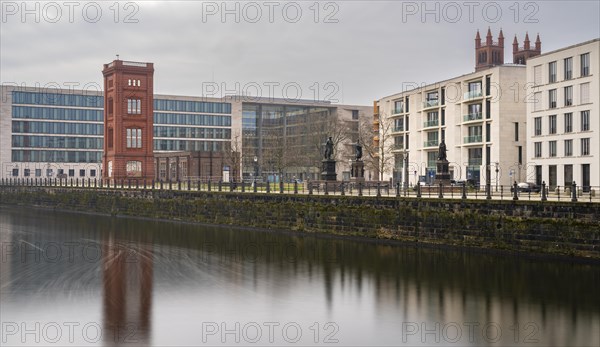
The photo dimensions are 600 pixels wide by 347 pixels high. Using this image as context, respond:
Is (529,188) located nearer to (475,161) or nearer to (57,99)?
(475,161)

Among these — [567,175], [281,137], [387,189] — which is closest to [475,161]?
[567,175]

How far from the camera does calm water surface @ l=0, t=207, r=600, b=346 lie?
1908 centimetres

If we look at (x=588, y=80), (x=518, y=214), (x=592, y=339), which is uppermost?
(x=588, y=80)

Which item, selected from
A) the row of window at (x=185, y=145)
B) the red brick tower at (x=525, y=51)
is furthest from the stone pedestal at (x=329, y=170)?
the row of window at (x=185, y=145)

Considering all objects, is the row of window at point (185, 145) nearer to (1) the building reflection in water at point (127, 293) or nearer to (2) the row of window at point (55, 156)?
(2) the row of window at point (55, 156)

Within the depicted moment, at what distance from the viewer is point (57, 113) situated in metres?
122

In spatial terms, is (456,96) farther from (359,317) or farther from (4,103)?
(4,103)

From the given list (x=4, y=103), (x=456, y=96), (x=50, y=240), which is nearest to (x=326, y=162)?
(x=50, y=240)

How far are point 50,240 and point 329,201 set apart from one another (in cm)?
1811

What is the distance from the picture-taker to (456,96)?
8250 centimetres

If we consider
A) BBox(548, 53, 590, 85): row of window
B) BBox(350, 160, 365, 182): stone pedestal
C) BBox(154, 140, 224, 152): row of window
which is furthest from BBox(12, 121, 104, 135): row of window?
BBox(548, 53, 590, 85): row of window

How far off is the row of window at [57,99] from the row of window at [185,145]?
13.3 meters

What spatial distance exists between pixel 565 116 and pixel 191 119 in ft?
276

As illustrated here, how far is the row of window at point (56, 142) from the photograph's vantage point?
119125 millimetres
